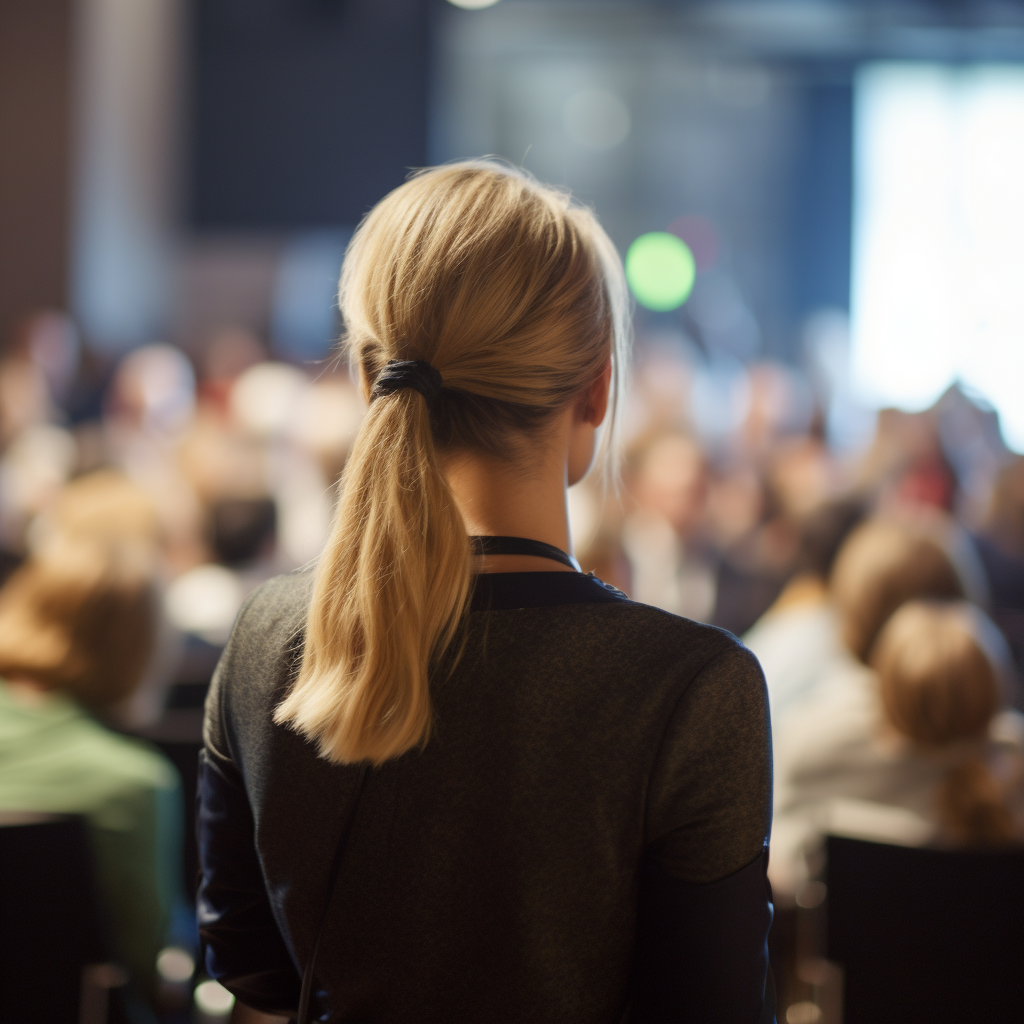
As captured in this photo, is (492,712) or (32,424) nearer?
(492,712)

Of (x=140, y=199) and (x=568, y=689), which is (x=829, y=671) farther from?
(x=140, y=199)

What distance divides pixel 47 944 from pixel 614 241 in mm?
8304

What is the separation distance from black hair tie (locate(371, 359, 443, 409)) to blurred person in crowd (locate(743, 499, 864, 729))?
5.83ft

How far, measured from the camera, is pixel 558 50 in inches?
415

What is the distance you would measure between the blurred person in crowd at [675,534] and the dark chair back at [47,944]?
282 centimetres

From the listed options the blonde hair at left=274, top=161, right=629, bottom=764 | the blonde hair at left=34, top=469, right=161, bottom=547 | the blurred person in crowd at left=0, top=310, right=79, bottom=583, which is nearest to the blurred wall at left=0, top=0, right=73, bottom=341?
the blurred person in crowd at left=0, top=310, right=79, bottom=583

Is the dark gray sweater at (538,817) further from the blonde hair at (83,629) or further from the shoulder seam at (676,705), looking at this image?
the blonde hair at (83,629)

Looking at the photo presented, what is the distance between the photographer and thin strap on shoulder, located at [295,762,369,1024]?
907mm

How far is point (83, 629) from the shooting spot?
1885 mm

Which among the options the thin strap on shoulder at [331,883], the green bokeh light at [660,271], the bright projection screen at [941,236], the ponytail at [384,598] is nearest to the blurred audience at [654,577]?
the ponytail at [384,598]

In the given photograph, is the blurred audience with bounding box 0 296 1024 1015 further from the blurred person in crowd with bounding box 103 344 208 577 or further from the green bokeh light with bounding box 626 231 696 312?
the green bokeh light with bounding box 626 231 696 312

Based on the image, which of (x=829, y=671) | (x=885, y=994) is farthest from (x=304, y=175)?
(x=885, y=994)

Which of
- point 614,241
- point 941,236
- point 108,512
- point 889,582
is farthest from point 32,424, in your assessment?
point 941,236

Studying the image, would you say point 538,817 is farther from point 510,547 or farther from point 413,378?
point 413,378
